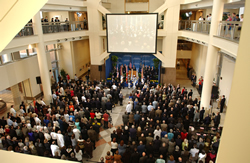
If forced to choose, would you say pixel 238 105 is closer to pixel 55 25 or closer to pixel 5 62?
pixel 5 62

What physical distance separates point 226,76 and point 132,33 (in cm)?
859

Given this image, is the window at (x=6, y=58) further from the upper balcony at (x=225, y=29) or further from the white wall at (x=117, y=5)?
the upper balcony at (x=225, y=29)

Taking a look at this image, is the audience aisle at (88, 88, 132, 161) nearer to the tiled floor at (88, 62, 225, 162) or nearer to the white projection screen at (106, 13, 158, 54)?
the tiled floor at (88, 62, 225, 162)

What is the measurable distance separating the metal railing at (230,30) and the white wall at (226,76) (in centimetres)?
321

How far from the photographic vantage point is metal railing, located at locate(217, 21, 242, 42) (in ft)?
26.3

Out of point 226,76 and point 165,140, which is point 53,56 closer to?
point 165,140

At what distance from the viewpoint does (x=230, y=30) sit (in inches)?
346

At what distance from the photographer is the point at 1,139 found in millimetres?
7617

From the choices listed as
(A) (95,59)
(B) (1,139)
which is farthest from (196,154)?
(A) (95,59)

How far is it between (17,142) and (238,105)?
9.02 meters

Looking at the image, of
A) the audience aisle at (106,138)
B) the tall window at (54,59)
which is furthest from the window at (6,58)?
the audience aisle at (106,138)

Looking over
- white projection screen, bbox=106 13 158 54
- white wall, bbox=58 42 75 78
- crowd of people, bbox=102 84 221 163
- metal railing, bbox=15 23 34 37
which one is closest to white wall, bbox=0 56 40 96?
metal railing, bbox=15 23 34 37

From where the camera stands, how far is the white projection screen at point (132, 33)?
16.0m

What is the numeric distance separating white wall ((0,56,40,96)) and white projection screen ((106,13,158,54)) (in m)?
6.90
